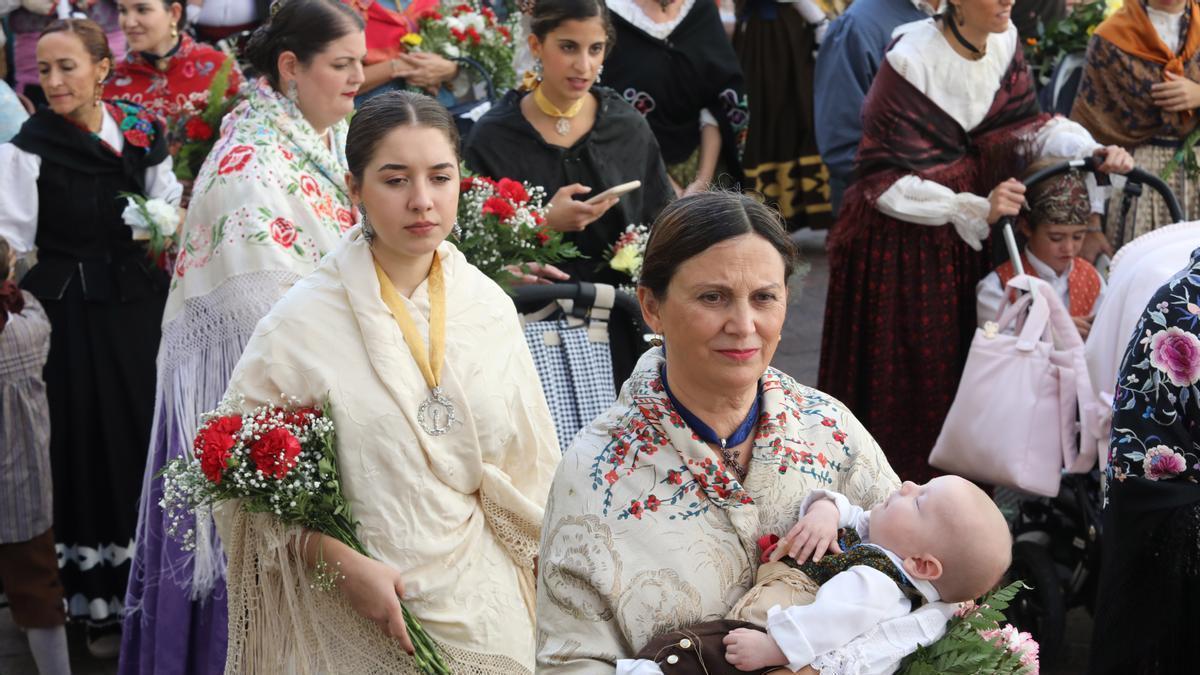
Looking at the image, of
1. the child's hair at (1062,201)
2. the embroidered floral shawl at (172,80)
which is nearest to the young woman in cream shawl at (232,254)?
the embroidered floral shawl at (172,80)

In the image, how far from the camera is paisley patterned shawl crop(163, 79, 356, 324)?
15.6 feet

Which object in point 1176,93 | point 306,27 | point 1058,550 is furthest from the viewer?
point 1176,93

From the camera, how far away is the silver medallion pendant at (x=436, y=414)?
3680 millimetres

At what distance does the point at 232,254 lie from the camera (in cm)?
474

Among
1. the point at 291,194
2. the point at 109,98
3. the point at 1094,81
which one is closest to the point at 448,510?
the point at 291,194

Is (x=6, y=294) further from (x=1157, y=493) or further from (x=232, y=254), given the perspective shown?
(x=1157, y=493)

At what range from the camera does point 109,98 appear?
6609 millimetres

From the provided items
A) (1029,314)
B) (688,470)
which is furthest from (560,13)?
(688,470)

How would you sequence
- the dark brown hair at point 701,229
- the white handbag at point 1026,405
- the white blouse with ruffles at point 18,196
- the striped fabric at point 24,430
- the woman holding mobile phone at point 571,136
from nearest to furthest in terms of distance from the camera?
the dark brown hair at point 701,229 < the white handbag at point 1026,405 < the woman holding mobile phone at point 571,136 < the striped fabric at point 24,430 < the white blouse with ruffles at point 18,196

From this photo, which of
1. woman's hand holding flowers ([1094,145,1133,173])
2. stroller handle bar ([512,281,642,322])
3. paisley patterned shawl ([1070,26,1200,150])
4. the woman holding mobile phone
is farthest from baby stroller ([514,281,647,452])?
paisley patterned shawl ([1070,26,1200,150])

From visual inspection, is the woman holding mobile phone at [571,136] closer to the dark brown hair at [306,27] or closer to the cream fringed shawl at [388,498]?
the dark brown hair at [306,27]

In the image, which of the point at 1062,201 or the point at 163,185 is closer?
the point at 1062,201

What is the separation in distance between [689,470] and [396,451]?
112 cm

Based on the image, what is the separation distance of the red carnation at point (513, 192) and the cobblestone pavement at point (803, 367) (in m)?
0.97
